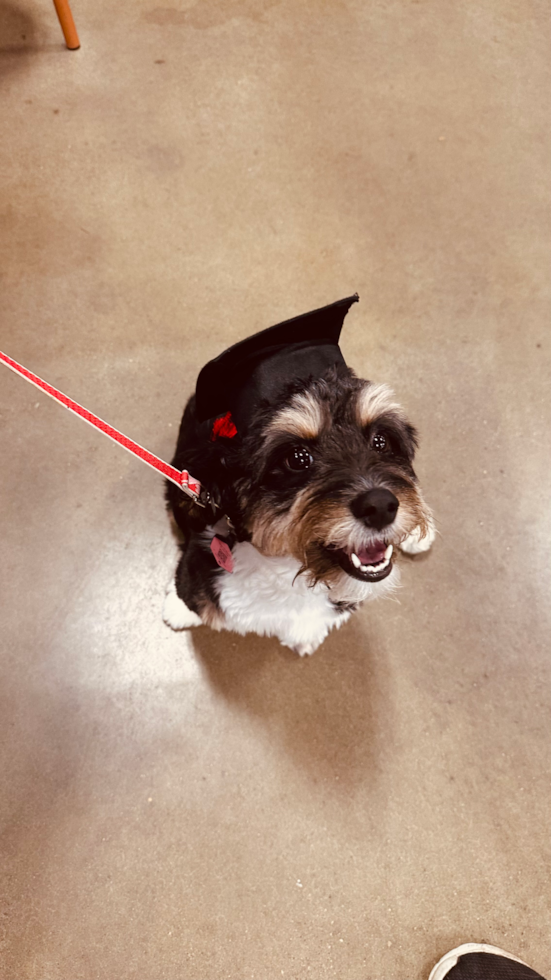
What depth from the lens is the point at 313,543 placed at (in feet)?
4.42

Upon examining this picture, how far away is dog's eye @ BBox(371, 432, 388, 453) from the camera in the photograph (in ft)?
4.85

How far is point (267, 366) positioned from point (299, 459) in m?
0.24

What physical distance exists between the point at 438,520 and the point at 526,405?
0.74 m

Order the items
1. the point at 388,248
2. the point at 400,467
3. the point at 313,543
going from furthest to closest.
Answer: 1. the point at 388,248
2. the point at 400,467
3. the point at 313,543

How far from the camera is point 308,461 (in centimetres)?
139

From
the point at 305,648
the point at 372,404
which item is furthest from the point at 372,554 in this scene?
the point at 305,648

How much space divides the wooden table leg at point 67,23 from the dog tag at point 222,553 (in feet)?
9.99

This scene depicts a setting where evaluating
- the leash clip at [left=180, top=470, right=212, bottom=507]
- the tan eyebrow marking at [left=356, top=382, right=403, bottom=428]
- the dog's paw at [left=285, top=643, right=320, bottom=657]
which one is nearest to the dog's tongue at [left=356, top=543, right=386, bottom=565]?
the tan eyebrow marking at [left=356, top=382, right=403, bottom=428]

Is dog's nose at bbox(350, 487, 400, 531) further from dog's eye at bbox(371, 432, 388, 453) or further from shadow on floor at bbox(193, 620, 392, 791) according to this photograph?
shadow on floor at bbox(193, 620, 392, 791)

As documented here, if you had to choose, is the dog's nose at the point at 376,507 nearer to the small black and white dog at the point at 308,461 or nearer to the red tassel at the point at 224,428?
the small black and white dog at the point at 308,461

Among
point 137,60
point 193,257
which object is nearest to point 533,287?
point 193,257

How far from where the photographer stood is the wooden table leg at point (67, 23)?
2877mm

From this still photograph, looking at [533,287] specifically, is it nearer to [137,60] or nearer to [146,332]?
[146,332]

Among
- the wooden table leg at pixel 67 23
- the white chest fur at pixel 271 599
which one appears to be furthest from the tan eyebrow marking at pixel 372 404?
the wooden table leg at pixel 67 23
